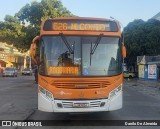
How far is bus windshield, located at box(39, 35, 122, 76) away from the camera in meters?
11.9

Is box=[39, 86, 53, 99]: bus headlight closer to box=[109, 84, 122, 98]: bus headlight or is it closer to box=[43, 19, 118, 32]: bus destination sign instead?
box=[109, 84, 122, 98]: bus headlight

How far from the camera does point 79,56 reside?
12.0 meters

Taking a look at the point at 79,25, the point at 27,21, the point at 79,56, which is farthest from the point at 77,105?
the point at 27,21

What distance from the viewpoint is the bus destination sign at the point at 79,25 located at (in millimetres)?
12406

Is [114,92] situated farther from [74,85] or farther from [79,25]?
[79,25]

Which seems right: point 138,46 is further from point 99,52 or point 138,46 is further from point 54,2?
point 99,52

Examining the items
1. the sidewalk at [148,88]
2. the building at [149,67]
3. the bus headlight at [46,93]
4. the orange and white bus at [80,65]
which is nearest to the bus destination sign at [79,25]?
the orange and white bus at [80,65]

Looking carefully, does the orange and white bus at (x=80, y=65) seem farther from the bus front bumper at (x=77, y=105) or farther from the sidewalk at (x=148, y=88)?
the sidewalk at (x=148, y=88)

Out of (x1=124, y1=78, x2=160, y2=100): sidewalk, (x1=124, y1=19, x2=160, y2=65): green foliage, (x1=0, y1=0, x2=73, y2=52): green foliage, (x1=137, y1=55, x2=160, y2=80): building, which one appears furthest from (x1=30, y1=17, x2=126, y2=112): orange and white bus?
(x1=124, y1=19, x2=160, y2=65): green foliage

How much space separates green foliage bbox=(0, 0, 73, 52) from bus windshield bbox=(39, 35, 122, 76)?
29410 mm

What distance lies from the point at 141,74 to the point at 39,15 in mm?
23710

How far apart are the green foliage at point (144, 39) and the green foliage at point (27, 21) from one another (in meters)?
24.8

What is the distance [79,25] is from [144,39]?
54399mm

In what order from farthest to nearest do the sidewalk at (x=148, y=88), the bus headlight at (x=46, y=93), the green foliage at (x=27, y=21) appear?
the green foliage at (x=27, y=21)
the sidewalk at (x=148, y=88)
the bus headlight at (x=46, y=93)
